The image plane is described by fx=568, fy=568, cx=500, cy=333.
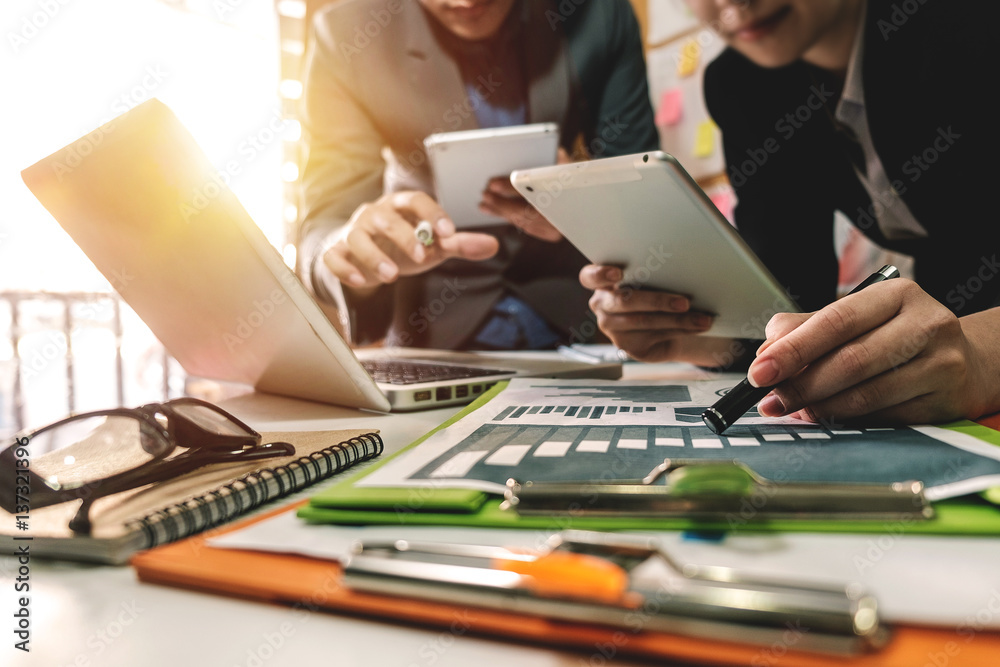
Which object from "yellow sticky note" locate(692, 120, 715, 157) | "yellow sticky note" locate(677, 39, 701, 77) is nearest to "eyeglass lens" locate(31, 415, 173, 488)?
"yellow sticky note" locate(692, 120, 715, 157)

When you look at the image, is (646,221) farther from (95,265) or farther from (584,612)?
(95,265)

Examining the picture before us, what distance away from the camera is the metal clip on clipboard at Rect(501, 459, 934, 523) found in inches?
8.6

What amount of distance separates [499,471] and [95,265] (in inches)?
23.6

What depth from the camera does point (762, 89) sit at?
111cm

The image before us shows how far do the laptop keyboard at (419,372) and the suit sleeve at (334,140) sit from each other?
18.0 inches

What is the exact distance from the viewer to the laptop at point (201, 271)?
A: 406 millimetres

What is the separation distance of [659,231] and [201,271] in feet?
1.35

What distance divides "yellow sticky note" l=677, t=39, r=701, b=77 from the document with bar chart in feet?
6.19

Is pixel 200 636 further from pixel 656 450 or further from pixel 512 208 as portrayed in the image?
pixel 512 208

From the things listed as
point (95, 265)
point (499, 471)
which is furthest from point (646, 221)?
point (95, 265)

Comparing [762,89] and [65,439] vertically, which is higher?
[762,89]

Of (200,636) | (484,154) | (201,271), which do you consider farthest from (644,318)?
(200,636)

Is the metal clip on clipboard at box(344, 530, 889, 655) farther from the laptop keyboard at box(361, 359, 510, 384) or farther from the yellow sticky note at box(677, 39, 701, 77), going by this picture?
the yellow sticky note at box(677, 39, 701, 77)

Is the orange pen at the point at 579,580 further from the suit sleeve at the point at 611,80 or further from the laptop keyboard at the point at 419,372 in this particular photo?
the suit sleeve at the point at 611,80
